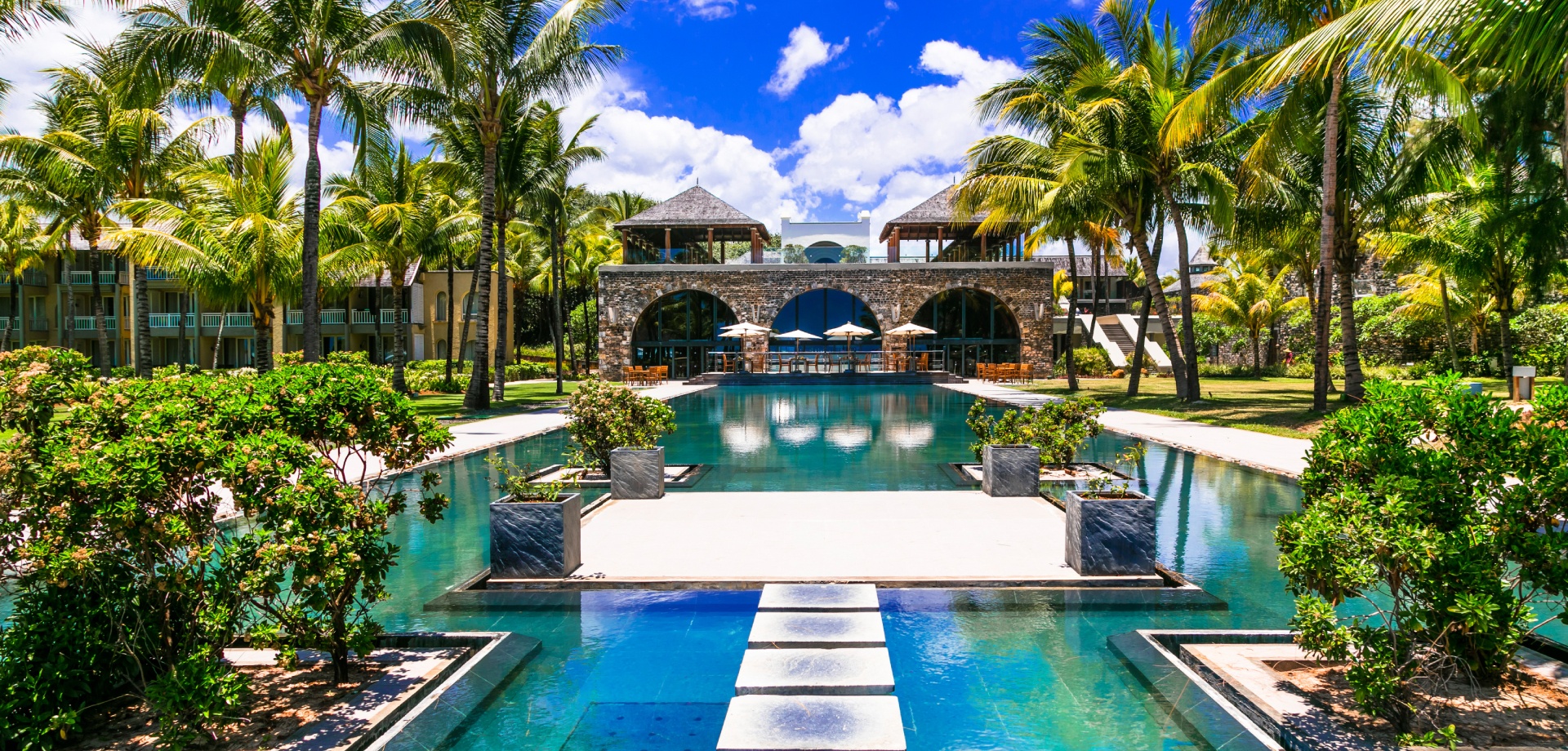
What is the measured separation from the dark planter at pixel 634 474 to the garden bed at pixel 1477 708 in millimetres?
6302

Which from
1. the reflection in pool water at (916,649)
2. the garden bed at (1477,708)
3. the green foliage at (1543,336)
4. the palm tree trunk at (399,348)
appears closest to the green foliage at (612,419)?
the reflection in pool water at (916,649)

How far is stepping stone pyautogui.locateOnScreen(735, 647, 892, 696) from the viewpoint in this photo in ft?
12.3

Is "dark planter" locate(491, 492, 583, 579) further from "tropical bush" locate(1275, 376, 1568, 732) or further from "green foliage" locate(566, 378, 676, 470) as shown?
"tropical bush" locate(1275, 376, 1568, 732)

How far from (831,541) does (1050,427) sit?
476 cm

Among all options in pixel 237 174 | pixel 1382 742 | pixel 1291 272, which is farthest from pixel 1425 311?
pixel 237 174

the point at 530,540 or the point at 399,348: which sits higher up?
the point at 399,348

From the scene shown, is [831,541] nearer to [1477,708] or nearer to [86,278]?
[1477,708]

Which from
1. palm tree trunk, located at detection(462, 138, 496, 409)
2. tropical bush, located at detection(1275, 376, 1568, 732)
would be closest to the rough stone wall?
palm tree trunk, located at detection(462, 138, 496, 409)

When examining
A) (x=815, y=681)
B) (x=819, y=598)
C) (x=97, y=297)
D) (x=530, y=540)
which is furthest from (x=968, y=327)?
(x=815, y=681)

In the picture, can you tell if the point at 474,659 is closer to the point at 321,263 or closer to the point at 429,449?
the point at 429,449

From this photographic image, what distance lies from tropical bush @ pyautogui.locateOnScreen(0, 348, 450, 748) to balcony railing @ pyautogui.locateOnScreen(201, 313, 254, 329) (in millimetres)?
41322

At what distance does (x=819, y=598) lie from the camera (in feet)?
16.5

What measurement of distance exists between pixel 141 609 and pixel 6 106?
16.0 metres

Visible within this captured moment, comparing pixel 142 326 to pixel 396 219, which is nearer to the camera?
pixel 142 326
